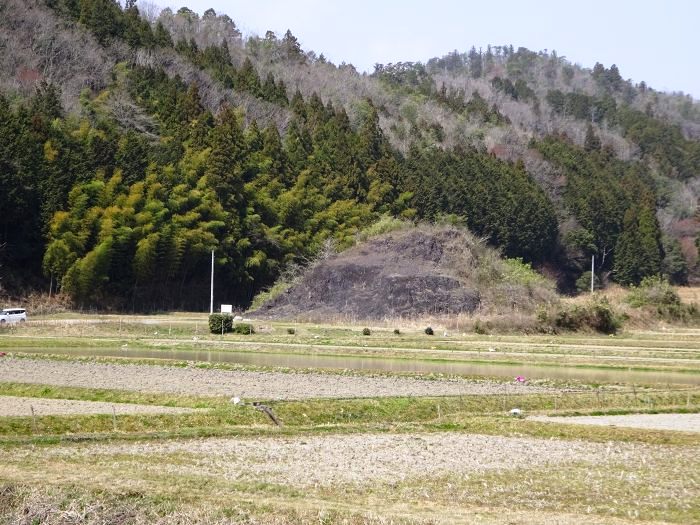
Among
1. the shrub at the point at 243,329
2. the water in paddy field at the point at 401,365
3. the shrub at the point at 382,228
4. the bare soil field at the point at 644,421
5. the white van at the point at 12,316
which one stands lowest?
the bare soil field at the point at 644,421

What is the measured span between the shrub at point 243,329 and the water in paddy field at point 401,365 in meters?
10.5

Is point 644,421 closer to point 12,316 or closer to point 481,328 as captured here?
point 481,328

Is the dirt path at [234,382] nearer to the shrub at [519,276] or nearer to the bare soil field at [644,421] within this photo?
the bare soil field at [644,421]

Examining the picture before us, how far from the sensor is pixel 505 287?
64688mm

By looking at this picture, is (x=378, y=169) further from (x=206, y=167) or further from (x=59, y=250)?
(x=59, y=250)

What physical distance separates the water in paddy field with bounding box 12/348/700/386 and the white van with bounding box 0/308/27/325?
12.6 metres

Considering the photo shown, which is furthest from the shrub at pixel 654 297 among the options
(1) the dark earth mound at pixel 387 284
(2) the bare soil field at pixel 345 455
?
(2) the bare soil field at pixel 345 455

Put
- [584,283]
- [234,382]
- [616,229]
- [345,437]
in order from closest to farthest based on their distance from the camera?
[345,437], [234,382], [584,283], [616,229]

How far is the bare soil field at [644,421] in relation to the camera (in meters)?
22.6

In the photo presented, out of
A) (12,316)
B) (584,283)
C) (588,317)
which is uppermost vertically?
(584,283)

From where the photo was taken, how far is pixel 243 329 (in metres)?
52.2

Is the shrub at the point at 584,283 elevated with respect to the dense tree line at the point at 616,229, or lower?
lower

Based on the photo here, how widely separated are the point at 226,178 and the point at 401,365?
40321 millimetres

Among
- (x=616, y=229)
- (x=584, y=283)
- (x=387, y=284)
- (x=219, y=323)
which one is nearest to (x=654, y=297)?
(x=387, y=284)
